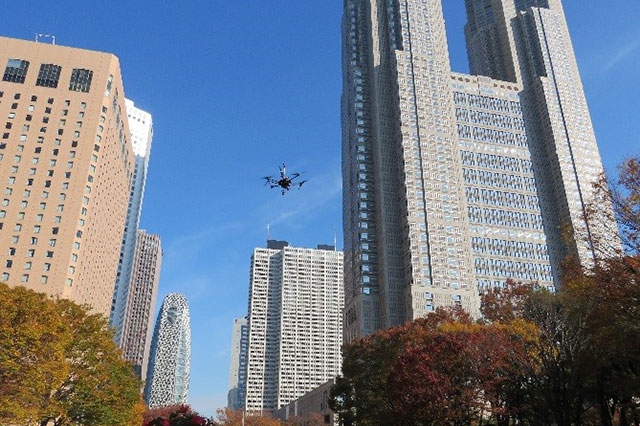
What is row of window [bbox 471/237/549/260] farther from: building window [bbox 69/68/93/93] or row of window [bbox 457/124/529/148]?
building window [bbox 69/68/93/93]

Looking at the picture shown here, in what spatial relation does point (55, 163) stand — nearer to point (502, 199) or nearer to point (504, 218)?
point (504, 218)

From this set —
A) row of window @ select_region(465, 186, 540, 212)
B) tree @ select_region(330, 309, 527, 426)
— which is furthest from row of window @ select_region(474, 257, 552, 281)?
tree @ select_region(330, 309, 527, 426)

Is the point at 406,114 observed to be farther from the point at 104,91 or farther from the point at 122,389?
the point at 122,389

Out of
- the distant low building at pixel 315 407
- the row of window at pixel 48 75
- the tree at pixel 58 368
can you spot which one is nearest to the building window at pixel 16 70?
the row of window at pixel 48 75

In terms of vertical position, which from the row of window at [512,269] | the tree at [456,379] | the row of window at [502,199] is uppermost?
the row of window at [502,199]

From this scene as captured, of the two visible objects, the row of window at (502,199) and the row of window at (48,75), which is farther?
the row of window at (502,199)

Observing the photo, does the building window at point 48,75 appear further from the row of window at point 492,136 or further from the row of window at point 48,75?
the row of window at point 492,136

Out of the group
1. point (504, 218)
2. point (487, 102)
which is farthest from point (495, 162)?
point (487, 102)
